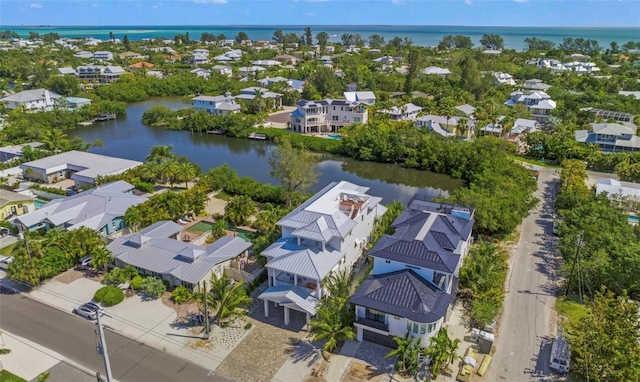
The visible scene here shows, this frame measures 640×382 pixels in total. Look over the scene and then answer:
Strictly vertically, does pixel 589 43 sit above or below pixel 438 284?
above

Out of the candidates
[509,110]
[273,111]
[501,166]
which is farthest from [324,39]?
[501,166]

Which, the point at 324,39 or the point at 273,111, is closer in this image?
the point at 273,111

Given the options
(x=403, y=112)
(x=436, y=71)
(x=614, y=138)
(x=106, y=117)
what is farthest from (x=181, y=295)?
(x=436, y=71)

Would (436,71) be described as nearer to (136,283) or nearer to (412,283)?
(412,283)

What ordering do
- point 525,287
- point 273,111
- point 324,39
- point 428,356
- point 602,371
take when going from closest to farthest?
point 602,371
point 428,356
point 525,287
point 273,111
point 324,39

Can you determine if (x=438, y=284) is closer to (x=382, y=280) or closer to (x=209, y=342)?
(x=382, y=280)

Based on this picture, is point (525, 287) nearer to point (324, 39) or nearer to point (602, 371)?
point (602, 371)

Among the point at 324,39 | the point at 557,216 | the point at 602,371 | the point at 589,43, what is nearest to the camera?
the point at 602,371
